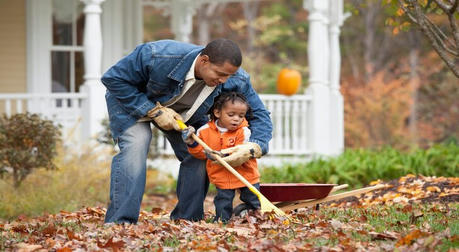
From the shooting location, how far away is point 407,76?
24422mm

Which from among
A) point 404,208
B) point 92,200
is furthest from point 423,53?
point 404,208

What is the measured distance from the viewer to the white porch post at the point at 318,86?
12.6 meters

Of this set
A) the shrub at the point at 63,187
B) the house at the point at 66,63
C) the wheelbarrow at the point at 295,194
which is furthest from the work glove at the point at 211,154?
the house at the point at 66,63

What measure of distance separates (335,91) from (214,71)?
8.74 metres

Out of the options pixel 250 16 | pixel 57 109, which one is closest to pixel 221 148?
pixel 57 109

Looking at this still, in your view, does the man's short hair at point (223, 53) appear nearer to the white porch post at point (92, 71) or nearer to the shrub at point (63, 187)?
the shrub at point (63, 187)

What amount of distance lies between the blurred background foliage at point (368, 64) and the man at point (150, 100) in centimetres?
1213

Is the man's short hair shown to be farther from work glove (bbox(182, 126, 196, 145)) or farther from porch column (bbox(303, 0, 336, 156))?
porch column (bbox(303, 0, 336, 156))

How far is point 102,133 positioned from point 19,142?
181 cm

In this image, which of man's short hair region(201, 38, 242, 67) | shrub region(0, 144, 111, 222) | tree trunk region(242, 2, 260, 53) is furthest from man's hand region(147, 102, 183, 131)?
tree trunk region(242, 2, 260, 53)

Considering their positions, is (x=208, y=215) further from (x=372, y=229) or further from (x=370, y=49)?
(x=370, y=49)

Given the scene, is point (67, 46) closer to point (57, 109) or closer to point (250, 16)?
point (57, 109)

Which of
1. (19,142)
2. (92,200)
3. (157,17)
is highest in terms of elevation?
(157,17)

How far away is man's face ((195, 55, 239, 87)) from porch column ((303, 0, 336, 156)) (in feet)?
24.3
